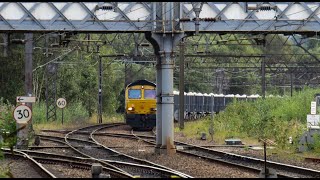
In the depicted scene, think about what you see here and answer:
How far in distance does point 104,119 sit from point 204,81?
57.9 ft

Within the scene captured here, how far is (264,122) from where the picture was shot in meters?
26.6

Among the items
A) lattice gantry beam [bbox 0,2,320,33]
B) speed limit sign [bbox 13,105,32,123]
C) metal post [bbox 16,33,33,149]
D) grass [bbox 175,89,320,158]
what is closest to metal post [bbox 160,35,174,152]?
lattice gantry beam [bbox 0,2,320,33]

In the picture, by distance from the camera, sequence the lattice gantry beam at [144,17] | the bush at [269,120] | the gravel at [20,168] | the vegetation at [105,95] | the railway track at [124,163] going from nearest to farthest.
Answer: the railway track at [124,163], the gravel at [20,168], the lattice gantry beam at [144,17], the bush at [269,120], the vegetation at [105,95]

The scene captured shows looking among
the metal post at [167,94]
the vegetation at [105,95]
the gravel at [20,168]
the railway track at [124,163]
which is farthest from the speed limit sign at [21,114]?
the metal post at [167,94]

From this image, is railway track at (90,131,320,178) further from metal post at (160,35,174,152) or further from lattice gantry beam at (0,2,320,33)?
lattice gantry beam at (0,2,320,33)

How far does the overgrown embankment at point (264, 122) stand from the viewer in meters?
25.7

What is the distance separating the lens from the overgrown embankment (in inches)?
1011

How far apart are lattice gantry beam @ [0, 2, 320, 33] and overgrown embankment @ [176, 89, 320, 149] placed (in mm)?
4116

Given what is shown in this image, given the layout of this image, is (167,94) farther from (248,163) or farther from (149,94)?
(149,94)

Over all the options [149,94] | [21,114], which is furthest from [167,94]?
[149,94]

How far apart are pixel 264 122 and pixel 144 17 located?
7.75m

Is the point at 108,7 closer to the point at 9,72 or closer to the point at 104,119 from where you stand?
the point at 9,72

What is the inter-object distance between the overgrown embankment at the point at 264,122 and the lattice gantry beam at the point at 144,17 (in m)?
4.12

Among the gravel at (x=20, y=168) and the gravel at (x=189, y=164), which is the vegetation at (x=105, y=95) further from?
the gravel at (x=189, y=164)
